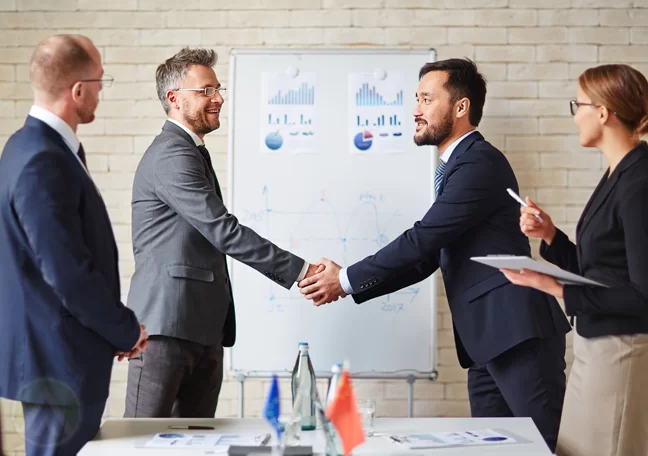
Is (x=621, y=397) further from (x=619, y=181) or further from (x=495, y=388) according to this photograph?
(x=495, y=388)

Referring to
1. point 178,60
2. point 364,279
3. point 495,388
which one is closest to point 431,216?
point 364,279

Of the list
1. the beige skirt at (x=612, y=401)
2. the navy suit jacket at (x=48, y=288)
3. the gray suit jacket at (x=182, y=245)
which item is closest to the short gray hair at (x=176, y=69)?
the gray suit jacket at (x=182, y=245)

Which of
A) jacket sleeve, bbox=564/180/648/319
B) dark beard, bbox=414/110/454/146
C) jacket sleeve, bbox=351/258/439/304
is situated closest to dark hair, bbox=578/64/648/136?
jacket sleeve, bbox=564/180/648/319

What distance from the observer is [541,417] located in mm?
2350

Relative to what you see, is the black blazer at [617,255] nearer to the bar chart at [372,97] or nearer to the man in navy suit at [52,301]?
the man in navy suit at [52,301]

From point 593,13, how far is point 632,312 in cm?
212

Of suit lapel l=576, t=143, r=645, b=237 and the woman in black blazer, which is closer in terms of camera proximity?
the woman in black blazer

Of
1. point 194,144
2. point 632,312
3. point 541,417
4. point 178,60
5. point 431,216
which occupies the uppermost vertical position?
point 178,60

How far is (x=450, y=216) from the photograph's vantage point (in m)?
2.56

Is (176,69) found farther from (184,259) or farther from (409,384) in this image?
(409,384)

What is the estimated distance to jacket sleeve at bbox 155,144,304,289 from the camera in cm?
253

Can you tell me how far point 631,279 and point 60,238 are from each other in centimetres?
135

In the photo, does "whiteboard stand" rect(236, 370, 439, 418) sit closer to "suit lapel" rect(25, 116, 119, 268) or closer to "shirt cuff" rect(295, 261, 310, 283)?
"shirt cuff" rect(295, 261, 310, 283)

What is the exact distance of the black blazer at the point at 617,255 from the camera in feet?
6.11
